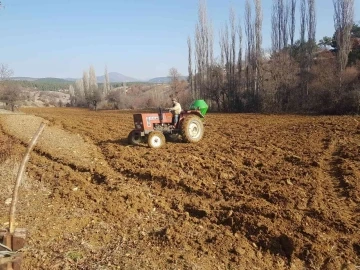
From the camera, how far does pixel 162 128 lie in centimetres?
979

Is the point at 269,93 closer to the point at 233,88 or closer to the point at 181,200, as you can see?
the point at 233,88

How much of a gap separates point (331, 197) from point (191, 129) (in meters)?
5.23

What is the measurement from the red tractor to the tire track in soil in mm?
3698

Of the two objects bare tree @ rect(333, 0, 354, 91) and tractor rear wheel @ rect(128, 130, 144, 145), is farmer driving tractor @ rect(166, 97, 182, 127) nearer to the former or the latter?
tractor rear wheel @ rect(128, 130, 144, 145)

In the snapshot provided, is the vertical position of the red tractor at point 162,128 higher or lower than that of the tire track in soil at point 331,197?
higher

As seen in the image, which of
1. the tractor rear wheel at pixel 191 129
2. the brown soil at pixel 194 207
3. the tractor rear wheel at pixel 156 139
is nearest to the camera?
the brown soil at pixel 194 207

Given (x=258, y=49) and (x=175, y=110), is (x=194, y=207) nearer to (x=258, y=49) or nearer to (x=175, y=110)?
(x=175, y=110)

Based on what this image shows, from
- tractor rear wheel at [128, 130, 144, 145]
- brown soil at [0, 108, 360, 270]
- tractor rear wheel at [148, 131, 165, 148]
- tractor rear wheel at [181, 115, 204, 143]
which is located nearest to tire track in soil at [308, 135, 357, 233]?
brown soil at [0, 108, 360, 270]

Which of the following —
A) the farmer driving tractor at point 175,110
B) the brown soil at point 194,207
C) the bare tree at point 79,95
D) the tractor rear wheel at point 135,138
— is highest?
the bare tree at point 79,95

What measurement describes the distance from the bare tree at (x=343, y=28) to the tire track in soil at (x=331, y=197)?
49.3ft

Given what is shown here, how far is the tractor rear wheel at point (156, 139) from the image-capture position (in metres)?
9.34

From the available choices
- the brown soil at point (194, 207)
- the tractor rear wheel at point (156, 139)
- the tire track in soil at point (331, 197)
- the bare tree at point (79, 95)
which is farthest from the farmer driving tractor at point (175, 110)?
the bare tree at point (79, 95)

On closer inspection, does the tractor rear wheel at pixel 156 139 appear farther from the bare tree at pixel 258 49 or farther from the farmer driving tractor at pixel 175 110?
the bare tree at pixel 258 49

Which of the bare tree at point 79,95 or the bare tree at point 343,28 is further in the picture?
the bare tree at point 79,95
